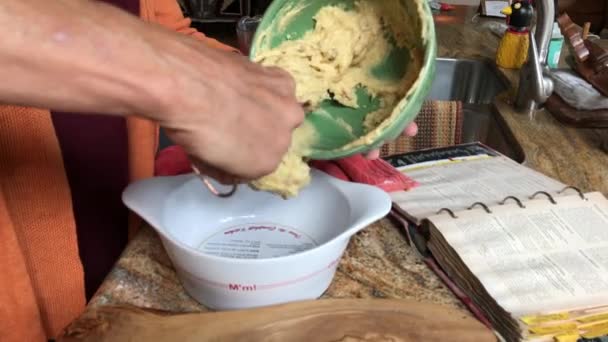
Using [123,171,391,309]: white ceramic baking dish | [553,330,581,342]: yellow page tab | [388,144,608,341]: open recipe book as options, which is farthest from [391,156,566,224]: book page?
[553,330,581,342]: yellow page tab

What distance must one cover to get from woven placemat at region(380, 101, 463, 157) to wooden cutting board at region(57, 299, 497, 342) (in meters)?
0.68

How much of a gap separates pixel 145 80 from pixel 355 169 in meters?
0.46

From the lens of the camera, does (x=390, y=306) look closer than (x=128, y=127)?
Yes

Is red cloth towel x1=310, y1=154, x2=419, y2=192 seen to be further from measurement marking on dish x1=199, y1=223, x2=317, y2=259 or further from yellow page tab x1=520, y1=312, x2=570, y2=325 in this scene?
yellow page tab x1=520, y1=312, x2=570, y2=325

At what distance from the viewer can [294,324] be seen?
56 cm

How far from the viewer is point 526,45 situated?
4.31ft

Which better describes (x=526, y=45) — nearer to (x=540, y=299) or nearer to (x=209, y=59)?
(x=540, y=299)

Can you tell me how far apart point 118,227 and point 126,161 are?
0.32ft

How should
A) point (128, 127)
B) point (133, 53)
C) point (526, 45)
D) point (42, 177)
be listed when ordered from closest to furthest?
1. point (133, 53)
2. point (42, 177)
3. point (128, 127)
4. point (526, 45)

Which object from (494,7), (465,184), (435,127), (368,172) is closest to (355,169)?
(368,172)

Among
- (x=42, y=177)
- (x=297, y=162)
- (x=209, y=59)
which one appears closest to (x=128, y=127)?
(x=42, y=177)

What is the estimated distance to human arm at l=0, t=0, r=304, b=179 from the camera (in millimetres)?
339

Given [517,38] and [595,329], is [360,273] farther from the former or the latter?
[517,38]

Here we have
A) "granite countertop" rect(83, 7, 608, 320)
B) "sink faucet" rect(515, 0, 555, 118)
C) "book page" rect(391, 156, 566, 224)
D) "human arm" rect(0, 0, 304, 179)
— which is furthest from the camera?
"sink faucet" rect(515, 0, 555, 118)
